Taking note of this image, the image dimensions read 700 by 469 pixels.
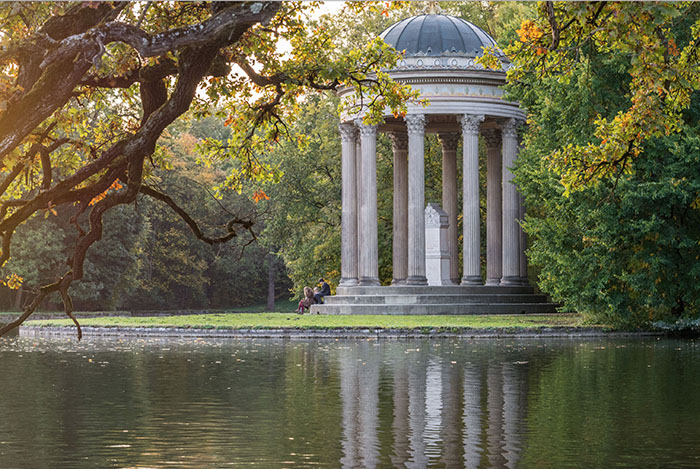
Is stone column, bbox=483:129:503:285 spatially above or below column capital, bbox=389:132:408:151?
below

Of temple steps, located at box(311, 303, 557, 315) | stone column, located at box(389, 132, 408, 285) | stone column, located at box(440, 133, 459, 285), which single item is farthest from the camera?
stone column, located at box(440, 133, 459, 285)

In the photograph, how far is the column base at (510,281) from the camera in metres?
57.7

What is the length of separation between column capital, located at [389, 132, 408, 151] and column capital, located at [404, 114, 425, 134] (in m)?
6.26

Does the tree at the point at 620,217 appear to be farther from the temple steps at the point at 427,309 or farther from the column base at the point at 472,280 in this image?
the column base at the point at 472,280

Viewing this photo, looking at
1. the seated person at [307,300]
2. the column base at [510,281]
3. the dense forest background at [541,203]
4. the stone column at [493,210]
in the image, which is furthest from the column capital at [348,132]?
the column base at [510,281]

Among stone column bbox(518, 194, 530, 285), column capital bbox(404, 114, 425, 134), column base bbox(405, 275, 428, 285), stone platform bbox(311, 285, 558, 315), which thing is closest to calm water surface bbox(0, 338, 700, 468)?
stone platform bbox(311, 285, 558, 315)

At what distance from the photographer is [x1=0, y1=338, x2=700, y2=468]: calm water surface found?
1241 centimetres

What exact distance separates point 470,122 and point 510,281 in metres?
8.20

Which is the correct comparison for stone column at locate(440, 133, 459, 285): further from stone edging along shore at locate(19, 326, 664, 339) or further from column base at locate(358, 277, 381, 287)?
stone edging along shore at locate(19, 326, 664, 339)

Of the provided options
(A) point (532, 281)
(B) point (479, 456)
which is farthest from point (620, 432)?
(A) point (532, 281)

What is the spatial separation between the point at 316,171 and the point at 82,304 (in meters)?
24.3

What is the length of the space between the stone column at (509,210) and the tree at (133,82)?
39.8 m

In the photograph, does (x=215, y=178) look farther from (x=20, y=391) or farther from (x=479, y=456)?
(x=479, y=456)

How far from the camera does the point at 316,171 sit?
70250 millimetres
